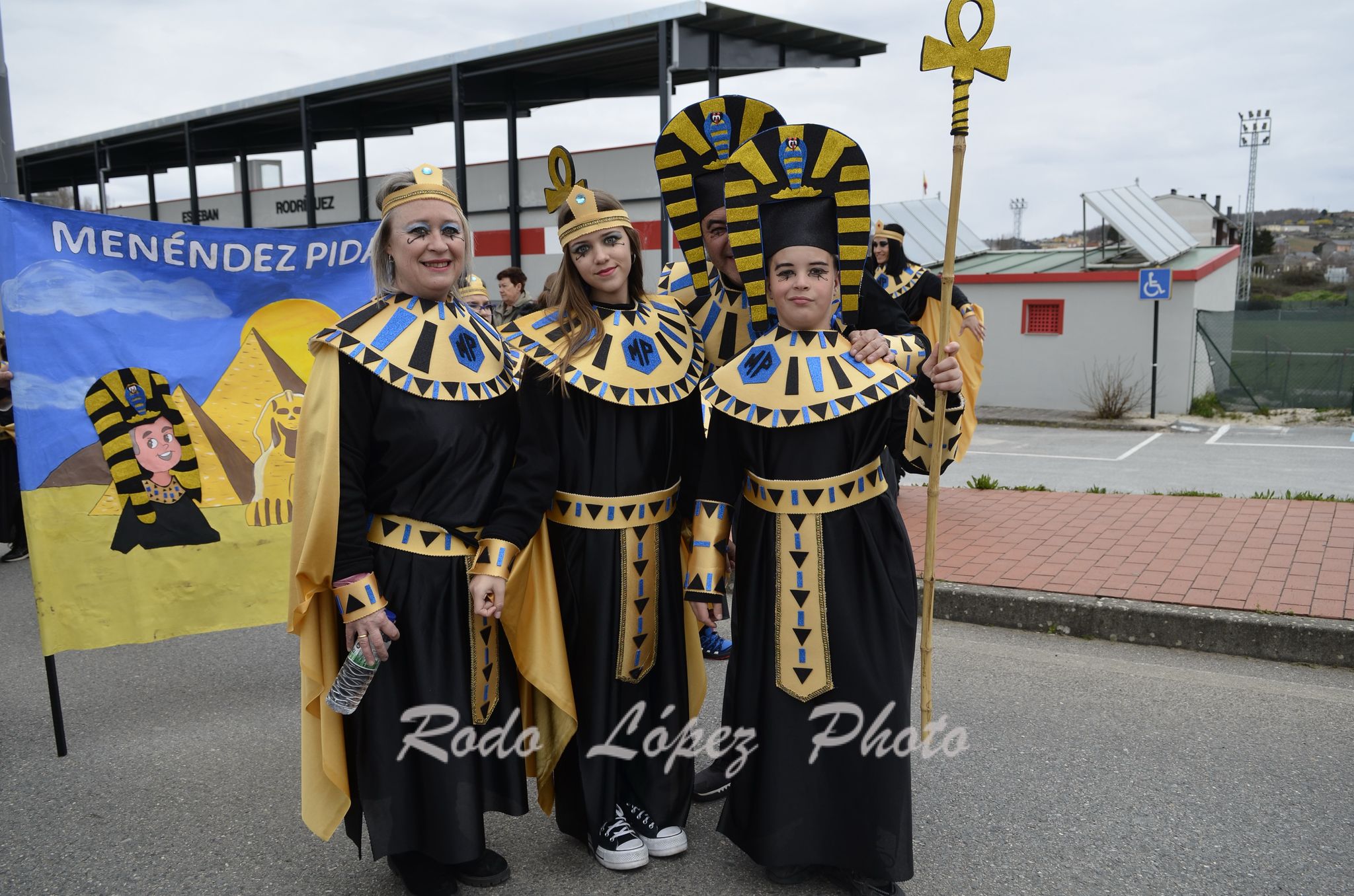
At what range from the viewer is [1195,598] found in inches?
196

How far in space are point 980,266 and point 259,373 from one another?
1637 centimetres

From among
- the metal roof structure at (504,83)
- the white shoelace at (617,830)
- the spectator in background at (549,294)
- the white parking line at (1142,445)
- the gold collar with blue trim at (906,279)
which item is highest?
the metal roof structure at (504,83)

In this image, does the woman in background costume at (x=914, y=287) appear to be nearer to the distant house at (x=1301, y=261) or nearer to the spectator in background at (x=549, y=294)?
the spectator in background at (x=549, y=294)

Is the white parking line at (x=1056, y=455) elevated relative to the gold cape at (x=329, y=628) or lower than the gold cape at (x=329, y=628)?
lower

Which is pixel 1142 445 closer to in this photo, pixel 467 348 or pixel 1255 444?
pixel 1255 444

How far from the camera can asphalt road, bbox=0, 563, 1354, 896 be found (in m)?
2.95

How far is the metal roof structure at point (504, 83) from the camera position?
991 centimetres

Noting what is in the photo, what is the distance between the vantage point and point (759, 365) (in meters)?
2.84

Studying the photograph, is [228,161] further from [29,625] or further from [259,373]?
[259,373]

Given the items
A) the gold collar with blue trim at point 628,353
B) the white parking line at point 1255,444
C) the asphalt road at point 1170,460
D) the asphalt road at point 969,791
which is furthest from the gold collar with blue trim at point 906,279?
the white parking line at point 1255,444

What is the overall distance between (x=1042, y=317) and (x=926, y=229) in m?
4.55

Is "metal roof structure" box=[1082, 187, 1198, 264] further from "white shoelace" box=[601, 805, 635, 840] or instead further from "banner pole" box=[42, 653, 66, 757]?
"banner pole" box=[42, 653, 66, 757]

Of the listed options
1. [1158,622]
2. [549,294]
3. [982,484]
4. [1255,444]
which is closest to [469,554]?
[549,294]

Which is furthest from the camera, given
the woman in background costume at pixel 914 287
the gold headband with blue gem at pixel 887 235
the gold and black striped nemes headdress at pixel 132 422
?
the gold headband with blue gem at pixel 887 235
